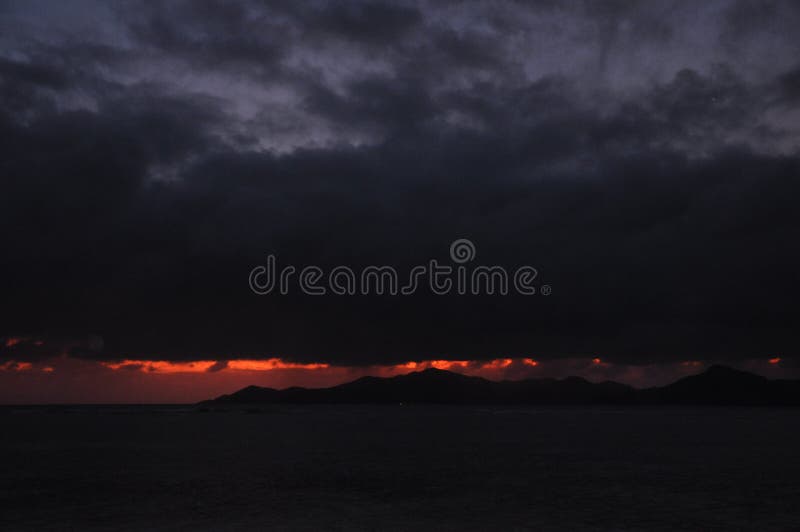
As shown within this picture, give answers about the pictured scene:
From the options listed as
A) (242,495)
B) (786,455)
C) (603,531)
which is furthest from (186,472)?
(786,455)

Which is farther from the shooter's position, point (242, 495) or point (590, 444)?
point (590, 444)

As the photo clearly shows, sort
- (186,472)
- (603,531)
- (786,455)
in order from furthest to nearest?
1. (786,455)
2. (186,472)
3. (603,531)

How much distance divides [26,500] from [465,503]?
3129cm

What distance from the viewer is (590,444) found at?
112750mm

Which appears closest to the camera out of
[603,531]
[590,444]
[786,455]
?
[603,531]

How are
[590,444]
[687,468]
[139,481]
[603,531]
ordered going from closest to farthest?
1. [603,531]
2. [139,481]
3. [687,468]
4. [590,444]

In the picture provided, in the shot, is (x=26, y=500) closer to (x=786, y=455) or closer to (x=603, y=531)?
(x=603, y=531)

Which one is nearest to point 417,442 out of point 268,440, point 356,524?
point 268,440

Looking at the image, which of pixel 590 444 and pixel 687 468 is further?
pixel 590 444

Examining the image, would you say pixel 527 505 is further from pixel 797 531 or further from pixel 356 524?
pixel 797 531

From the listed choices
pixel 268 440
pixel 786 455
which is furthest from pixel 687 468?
pixel 268 440

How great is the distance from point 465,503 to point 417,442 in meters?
69.7

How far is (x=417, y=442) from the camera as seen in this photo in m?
117

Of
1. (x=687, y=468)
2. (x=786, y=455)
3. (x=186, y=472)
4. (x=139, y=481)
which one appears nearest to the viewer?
(x=139, y=481)
